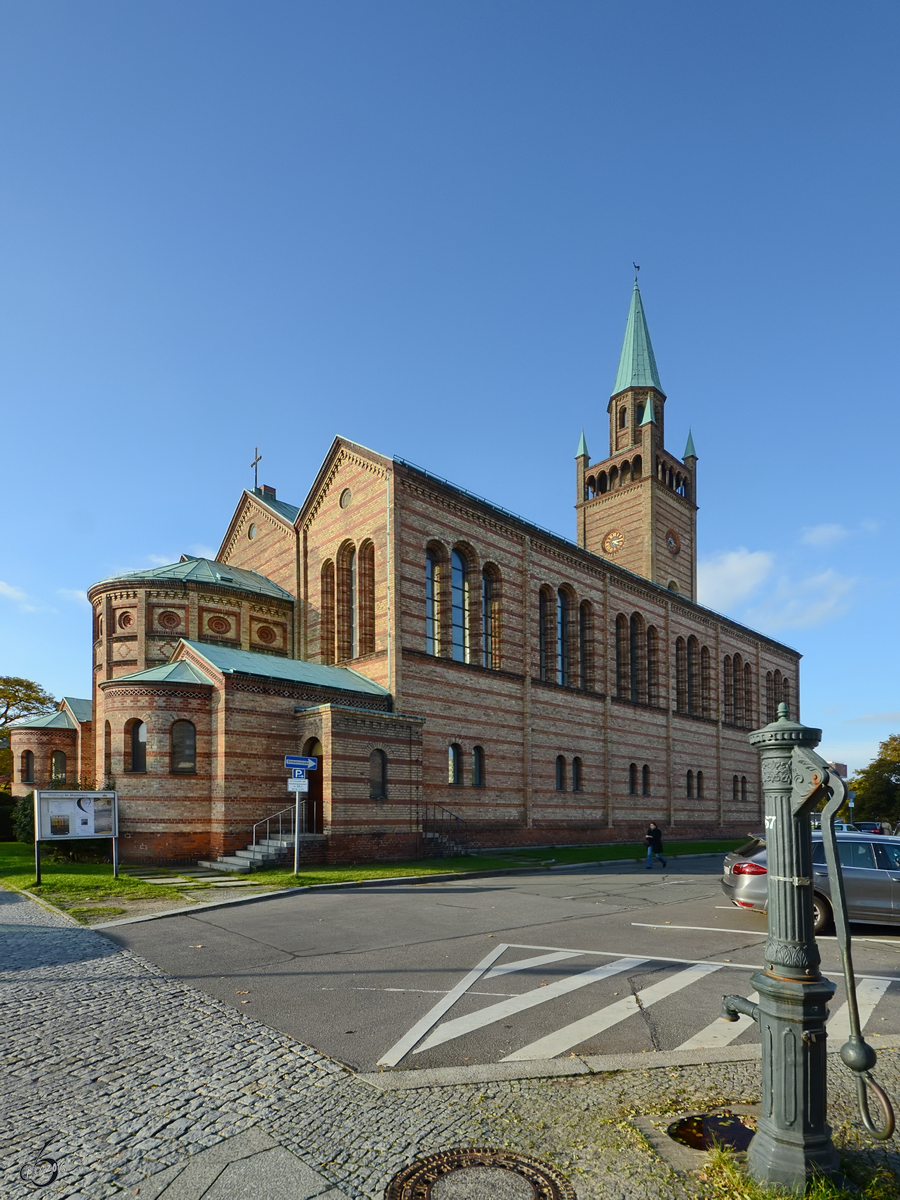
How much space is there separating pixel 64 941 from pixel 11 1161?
687 cm

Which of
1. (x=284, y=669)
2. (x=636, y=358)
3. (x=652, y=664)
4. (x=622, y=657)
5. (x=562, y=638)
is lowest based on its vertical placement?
(x=284, y=669)

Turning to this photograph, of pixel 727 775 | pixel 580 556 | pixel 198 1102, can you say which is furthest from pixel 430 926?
pixel 727 775

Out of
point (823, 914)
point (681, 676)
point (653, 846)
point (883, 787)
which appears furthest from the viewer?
point (883, 787)

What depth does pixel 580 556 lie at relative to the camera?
3366 centimetres

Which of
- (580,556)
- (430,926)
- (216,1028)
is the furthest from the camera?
(580,556)

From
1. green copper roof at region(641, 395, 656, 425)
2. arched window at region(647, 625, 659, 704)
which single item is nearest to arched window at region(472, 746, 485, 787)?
arched window at region(647, 625, 659, 704)

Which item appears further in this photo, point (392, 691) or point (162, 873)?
point (392, 691)

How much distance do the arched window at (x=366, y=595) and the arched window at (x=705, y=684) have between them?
73.9 feet

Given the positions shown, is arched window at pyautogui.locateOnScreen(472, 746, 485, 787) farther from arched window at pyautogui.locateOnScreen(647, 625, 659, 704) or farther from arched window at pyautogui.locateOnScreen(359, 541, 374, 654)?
arched window at pyautogui.locateOnScreen(647, 625, 659, 704)

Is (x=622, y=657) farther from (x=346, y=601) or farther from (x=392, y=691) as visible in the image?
(x=392, y=691)

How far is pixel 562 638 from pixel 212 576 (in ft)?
47.0

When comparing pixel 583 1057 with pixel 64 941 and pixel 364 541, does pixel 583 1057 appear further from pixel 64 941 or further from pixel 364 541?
pixel 364 541

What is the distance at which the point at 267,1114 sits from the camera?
16.1 ft

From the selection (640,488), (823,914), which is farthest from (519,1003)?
(640,488)
